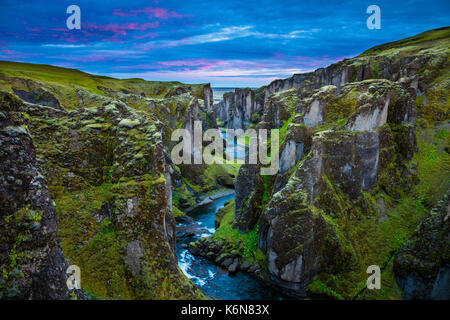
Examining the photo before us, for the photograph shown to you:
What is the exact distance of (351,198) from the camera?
35688mm

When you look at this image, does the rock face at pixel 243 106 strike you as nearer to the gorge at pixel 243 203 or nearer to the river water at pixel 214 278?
the gorge at pixel 243 203

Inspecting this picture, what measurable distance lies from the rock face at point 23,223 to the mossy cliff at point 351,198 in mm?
25717

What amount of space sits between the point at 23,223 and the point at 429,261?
33227 mm

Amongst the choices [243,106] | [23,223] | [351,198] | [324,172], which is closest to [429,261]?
[351,198]

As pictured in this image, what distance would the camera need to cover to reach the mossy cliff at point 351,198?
30.9m

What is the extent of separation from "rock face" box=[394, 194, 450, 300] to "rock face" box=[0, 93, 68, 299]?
3101cm

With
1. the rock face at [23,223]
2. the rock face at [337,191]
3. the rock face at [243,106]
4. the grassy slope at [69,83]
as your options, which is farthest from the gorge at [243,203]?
the rock face at [243,106]

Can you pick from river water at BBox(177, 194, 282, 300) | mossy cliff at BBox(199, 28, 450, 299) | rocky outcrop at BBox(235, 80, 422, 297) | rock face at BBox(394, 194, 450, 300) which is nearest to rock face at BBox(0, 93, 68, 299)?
river water at BBox(177, 194, 282, 300)

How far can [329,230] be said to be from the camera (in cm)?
3253

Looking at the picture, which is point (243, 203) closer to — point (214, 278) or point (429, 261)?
point (214, 278)

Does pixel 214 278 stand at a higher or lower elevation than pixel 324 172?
lower

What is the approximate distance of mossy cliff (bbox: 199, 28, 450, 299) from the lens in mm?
30891

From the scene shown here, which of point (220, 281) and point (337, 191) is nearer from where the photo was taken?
point (337, 191)

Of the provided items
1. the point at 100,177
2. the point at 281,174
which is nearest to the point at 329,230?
the point at 281,174
